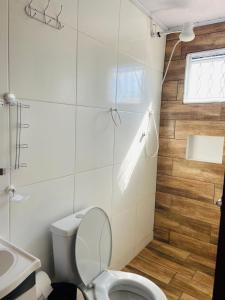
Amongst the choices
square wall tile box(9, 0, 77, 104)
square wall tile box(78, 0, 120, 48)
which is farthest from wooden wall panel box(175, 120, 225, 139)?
square wall tile box(9, 0, 77, 104)

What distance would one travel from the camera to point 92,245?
144 centimetres

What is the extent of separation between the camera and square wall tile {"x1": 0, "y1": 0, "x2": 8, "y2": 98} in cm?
103

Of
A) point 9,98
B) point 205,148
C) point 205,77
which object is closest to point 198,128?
point 205,148

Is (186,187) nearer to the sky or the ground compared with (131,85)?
nearer to the ground

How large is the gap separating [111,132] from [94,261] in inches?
36.5

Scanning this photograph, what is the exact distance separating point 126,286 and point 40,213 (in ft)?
2.49

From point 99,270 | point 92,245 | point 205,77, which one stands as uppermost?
point 205,77

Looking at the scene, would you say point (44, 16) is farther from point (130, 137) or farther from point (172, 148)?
point (172, 148)

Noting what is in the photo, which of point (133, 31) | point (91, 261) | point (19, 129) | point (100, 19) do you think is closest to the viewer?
point (19, 129)

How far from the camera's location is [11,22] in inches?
42.1

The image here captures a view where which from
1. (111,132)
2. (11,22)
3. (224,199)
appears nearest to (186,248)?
(111,132)

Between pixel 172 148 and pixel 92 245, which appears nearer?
pixel 92 245

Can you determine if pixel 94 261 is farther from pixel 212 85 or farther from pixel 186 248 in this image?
pixel 212 85

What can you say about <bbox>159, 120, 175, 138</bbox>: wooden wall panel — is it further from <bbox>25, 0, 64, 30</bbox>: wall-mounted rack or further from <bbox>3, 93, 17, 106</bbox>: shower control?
<bbox>3, 93, 17, 106</bbox>: shower control
